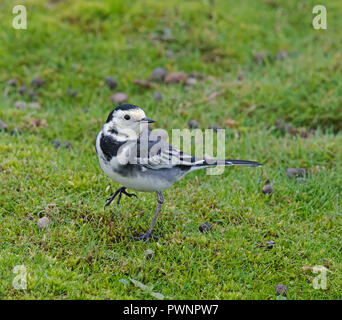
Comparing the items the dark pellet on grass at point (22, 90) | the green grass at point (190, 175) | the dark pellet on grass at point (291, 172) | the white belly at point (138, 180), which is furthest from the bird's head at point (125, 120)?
the dark pellet on grass at point (22, 90)

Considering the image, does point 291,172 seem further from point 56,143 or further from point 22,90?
point 22,90

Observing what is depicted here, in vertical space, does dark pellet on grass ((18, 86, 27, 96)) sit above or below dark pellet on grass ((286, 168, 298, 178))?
above

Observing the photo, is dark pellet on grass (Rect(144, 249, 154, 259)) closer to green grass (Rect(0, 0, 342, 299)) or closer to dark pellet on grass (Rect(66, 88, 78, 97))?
green grass (Rect(0, 0, 342, 299))

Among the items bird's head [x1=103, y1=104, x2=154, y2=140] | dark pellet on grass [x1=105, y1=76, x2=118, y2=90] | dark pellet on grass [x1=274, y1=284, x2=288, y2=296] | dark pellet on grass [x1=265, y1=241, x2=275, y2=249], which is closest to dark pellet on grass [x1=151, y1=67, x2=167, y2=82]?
dark pellet on grass [x1=105, y1=76, x2=118, y2=90]

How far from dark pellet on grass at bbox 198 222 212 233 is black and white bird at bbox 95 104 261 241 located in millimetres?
524

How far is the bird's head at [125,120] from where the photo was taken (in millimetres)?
4711

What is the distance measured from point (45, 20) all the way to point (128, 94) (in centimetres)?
248

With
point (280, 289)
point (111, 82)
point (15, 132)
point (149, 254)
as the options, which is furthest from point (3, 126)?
point (280, 289)

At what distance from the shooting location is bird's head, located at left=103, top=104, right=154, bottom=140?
471cm

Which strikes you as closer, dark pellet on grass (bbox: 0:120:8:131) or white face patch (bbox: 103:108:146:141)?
white face patch (bbox: 103:108:146:141)
